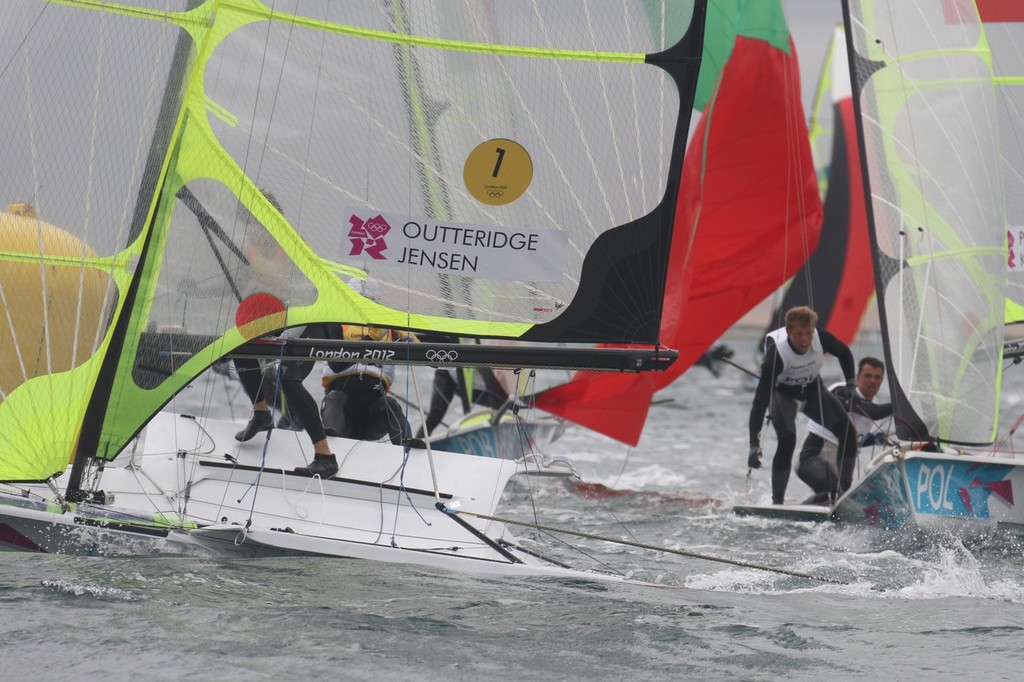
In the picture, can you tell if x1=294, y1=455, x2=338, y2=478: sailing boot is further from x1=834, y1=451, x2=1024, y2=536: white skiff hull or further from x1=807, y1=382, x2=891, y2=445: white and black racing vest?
x1=807, y1=382, x2=891, y2=445: white and black racing vest

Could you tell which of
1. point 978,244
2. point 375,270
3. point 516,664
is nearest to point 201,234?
point 375,270

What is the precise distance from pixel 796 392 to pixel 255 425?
9.92ft

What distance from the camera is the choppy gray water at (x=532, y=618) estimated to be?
4402 millimetres

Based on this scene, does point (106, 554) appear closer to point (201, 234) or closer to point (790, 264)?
point (201, 234)

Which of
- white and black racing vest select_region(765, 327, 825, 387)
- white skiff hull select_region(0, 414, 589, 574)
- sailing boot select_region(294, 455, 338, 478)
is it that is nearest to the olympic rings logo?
white skiff hull select_region(0, 414, 589, 574)

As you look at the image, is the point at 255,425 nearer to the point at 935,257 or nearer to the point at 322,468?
the point at 322,468

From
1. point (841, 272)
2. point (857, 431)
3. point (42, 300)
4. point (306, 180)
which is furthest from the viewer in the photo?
point (841, 272)

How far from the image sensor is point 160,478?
6082 millimetres

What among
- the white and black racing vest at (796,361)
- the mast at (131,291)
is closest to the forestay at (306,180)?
the mast at (131,291)

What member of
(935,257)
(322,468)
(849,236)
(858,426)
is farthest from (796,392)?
(849,236)

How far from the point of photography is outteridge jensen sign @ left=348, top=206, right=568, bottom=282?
5652mm

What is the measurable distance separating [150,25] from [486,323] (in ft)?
5.92

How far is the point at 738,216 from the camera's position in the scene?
914 cm

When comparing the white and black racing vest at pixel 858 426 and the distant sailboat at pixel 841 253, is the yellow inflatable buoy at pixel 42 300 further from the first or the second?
the distant sailboat at pixel 841 253
